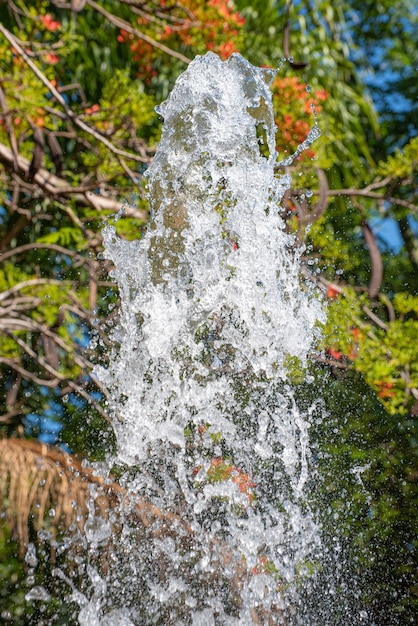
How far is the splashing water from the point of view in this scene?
2283 mm

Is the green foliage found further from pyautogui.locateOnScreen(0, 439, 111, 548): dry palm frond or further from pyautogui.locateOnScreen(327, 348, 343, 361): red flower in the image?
pyautogui.locateOnScreen(0, 439, 111, 548): dry palm frond

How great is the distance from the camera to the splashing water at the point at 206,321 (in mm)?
2283

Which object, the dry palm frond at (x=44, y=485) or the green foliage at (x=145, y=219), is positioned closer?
the dry palm frond at (x=44, y=485)

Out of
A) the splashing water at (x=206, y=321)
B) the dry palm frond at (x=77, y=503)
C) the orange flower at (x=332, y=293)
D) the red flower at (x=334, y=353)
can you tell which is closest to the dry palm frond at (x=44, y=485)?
the dry palm frond at (x=77, y=503)

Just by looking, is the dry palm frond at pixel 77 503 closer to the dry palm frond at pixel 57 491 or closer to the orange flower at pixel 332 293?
the dry palm frond at pixel 57 491

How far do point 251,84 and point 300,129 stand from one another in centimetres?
100

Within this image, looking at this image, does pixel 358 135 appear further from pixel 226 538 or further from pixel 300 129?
pixel 226 538

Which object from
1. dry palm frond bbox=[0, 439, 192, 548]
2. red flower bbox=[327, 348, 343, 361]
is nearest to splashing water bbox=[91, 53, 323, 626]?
dry palm frond bbox=[0, 439, 192, 548]

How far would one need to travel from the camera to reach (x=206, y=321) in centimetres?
244

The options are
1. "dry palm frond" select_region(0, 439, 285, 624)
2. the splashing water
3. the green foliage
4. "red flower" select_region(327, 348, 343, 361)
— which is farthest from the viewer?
"red flower" select_region(327, 348, 343, 361)

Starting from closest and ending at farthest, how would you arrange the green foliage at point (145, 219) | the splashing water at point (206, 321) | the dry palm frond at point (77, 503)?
the splashing water at point (206, 321) < the dry palm frond at point (77, 503) < the green foliage at point (145, 219)

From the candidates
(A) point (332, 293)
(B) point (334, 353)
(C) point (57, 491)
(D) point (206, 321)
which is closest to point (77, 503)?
(C) point (57, 491)

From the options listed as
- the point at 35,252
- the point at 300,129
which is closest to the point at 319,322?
the point at 300,129

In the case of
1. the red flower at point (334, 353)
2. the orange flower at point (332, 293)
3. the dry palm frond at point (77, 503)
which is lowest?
the dry palm frond at point (77, 503)
